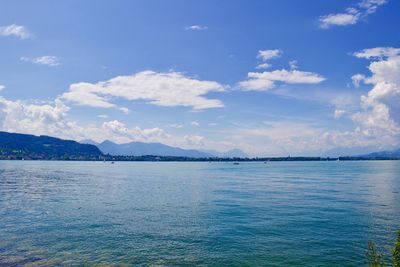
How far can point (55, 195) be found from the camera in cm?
9988

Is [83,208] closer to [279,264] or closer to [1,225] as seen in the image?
[1,225]

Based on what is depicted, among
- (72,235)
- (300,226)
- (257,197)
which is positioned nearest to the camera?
(72,235)

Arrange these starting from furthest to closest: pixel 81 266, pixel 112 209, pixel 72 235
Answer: pixel 112 209 < pixel 72 235 < pixel 81 266

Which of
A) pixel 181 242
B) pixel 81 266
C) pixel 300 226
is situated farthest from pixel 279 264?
pixel 81 266

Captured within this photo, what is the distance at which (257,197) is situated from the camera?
3816 inches

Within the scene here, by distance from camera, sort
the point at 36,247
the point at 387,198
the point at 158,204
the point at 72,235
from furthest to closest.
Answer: the point at 387,198
the point at 158,204
the point at 72,235
the point at 36,247

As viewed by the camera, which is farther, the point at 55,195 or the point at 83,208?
the point at 55,195

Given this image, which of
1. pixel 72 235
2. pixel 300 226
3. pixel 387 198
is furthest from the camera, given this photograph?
pixel 387 198

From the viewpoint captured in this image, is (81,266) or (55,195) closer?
(81,266)

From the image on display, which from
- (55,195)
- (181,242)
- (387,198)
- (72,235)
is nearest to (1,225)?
(72,235)

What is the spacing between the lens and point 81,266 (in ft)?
127

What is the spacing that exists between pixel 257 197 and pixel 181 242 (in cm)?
5245

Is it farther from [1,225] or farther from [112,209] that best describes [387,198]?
[1,225]

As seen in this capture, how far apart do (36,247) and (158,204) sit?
3977 cm
